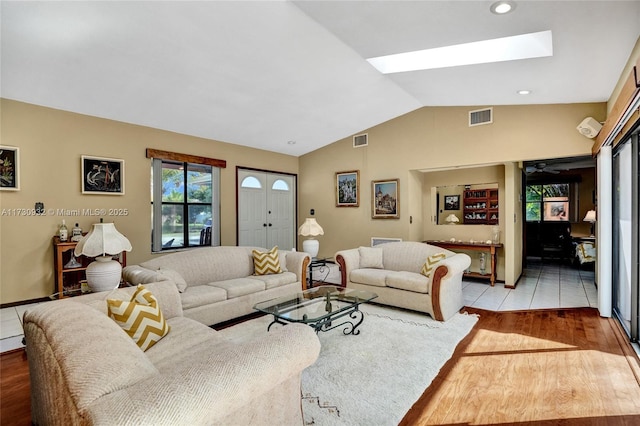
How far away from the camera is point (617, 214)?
12.7 feet

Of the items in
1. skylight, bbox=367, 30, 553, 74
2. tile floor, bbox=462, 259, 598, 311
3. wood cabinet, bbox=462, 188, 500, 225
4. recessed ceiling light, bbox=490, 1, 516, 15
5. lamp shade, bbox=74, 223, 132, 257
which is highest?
skylight, bbox=367, 30, 553, 74

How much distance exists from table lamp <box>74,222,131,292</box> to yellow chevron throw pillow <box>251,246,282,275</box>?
1.85 meters

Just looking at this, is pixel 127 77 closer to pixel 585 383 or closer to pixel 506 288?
pixel 585 383

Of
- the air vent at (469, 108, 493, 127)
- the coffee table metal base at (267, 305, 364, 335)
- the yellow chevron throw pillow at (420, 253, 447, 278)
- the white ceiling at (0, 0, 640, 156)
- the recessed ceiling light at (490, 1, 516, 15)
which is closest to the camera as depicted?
the recessed ceiling light at (490, 1, 516, 15)

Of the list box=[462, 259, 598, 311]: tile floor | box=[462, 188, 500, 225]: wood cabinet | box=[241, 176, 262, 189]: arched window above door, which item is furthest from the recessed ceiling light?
box=[241, 176, 262, 189]: arched window above door

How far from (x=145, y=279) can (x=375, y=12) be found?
3.17m

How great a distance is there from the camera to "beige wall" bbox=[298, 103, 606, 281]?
482 cm

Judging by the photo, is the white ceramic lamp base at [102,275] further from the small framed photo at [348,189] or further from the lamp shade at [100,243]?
the small framed photo at [348,189]

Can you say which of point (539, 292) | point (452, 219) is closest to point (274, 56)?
point (452, 219)

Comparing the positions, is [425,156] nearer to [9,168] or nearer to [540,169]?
[540,169]

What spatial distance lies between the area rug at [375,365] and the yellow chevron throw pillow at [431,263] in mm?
548

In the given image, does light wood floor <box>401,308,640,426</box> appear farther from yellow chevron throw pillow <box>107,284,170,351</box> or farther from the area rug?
yellow chevron throw pillow <box>107,284,170,351</box>

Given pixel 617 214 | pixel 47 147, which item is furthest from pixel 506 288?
pixel 47 147

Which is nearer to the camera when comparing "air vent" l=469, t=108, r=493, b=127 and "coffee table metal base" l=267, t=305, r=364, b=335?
"coffee table metal base" l=267, t=305, r=364, b=335
